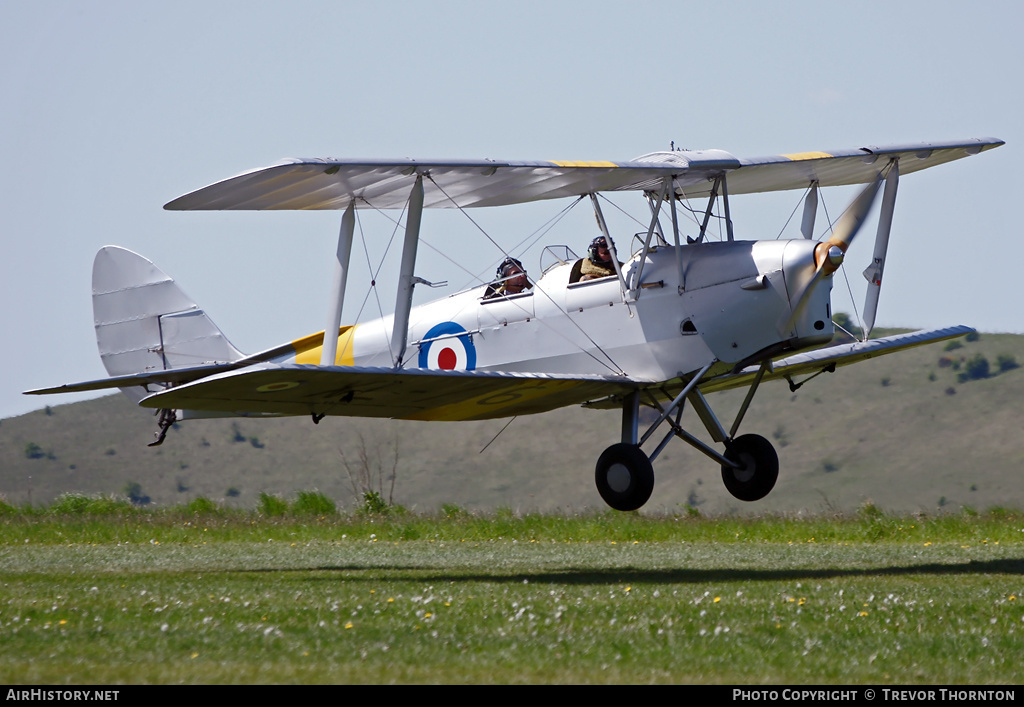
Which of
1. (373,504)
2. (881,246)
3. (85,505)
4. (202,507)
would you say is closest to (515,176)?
(881,246)

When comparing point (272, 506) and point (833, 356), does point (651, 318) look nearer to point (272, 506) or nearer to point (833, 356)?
point (833, 356)

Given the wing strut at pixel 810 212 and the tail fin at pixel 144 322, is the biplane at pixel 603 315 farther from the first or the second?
the tail fin at pixel 144 322

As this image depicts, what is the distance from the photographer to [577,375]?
13164mm

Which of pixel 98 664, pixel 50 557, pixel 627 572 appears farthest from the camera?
pixel 50 557

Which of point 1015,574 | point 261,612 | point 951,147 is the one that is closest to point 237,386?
point 261,612

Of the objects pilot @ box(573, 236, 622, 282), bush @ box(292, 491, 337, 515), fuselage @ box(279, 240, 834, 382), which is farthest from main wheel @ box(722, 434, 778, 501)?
bush @ box(292, 491, 337, 515)

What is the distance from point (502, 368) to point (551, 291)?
1.10 m

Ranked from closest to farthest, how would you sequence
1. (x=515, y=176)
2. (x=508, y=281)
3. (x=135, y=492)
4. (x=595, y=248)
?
(x=515, y=176), (x=595, y=248), (x=508, y=281), (x=135, y=492)

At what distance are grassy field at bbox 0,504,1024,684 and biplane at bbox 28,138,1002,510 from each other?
1763mm

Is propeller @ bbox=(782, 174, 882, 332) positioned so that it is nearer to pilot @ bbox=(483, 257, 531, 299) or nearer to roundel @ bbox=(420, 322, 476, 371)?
pilot @ bbox=(483, 257, 531, 299)

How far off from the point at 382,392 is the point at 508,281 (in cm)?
275

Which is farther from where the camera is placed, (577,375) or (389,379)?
(577,375)

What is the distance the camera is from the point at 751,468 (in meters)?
14.0

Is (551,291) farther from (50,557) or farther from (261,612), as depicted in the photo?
(50,557)
